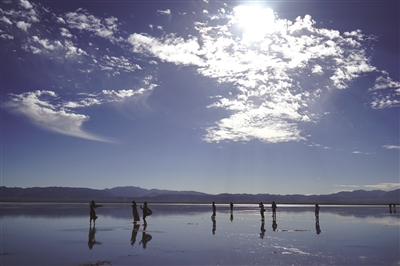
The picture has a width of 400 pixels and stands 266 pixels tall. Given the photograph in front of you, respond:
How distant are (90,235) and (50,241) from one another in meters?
3.53

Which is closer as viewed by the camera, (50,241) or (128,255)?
(128,255)

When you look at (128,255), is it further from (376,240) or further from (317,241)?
(376,240)

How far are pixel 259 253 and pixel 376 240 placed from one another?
1066 cm

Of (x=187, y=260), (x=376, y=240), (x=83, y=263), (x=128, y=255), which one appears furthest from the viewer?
(x=376, y=240)

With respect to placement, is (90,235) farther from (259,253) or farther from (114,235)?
(259,253)

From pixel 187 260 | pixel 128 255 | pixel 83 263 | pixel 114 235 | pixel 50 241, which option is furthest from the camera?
pixel 114 235

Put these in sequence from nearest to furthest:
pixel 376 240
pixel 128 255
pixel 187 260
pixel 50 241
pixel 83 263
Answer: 1. pixel 83 263
2. pixel 187 260
3. pixel 128 255
4. pixel 50 241
5. pixel 376 240

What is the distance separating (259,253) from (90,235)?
1310 cm

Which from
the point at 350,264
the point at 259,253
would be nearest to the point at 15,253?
the point at 259,253

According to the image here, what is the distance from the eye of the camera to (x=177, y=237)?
917 inches

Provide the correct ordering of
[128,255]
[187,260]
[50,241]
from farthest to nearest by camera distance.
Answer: [50,241] → [128,255] → [187,260]

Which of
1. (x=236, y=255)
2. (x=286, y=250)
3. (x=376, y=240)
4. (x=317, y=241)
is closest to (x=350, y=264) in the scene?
(x=286, y=250)

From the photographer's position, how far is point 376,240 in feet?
74.7

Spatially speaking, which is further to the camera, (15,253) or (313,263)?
(15,253)
